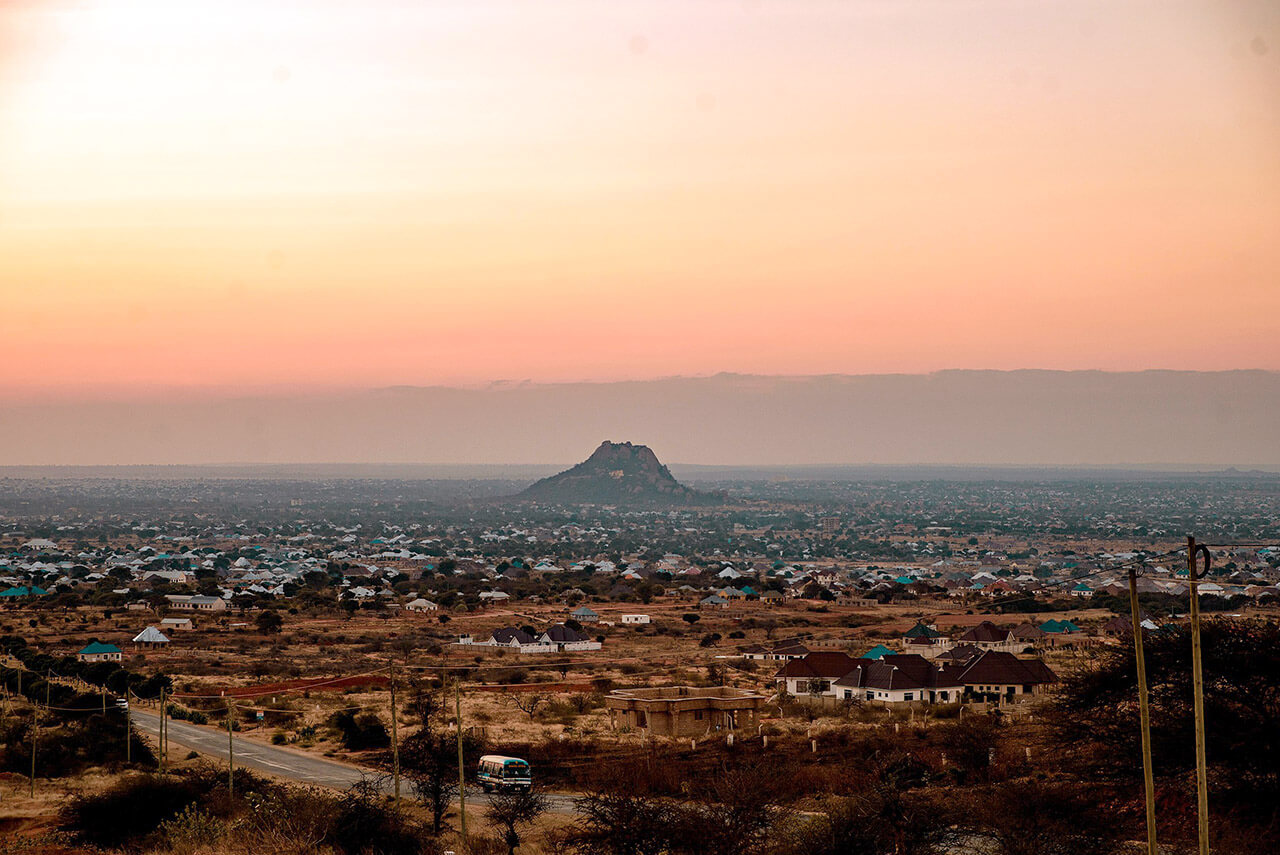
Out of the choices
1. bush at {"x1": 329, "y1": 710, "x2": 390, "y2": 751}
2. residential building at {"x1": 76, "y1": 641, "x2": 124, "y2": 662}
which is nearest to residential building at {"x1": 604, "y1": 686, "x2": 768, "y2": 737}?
bush at {"x1": 329, "y1": 710, "x2": 390, "y2": 751}

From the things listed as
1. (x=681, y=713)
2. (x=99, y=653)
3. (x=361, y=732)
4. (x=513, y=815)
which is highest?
A: (x=513, y=815)

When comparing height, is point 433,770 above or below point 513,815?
above

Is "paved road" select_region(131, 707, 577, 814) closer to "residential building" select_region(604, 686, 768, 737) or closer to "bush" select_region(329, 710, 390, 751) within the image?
"bush" select_region(329, 710, 390, 751)

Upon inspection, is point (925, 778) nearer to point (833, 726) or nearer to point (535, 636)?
point (833, 726)

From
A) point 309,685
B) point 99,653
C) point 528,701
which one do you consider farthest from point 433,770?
point 99,653

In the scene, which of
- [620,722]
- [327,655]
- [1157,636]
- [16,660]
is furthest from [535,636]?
[1157,636]

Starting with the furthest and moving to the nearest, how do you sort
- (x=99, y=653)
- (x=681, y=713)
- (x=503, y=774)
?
(x=99, y=653), (x=681, y=713), (x=503, y=774)

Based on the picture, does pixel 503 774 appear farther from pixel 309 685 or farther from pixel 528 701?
pixel 309 685

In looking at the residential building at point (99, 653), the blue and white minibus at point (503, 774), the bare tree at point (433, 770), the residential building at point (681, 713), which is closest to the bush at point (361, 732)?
the bare tree at point (433, 770)

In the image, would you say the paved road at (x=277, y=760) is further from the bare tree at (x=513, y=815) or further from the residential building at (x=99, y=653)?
the residential building at (x=99, y=653)

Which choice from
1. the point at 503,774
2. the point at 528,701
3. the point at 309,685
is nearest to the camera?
the point at 503,774

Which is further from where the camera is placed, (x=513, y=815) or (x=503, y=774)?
(x=503, y=774)
